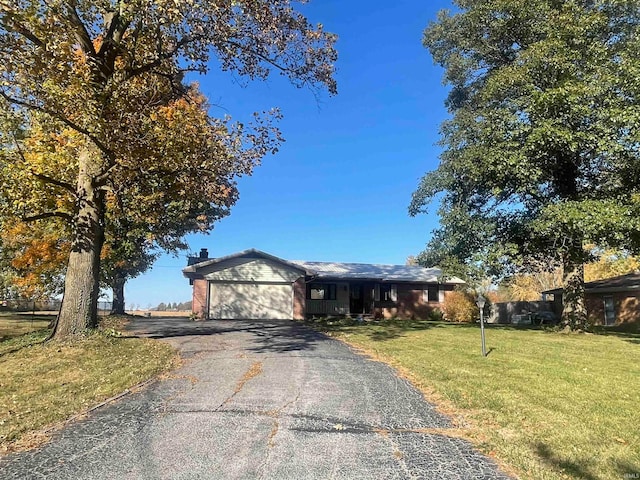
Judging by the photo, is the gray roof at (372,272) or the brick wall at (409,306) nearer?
the gray roof at (372,272)

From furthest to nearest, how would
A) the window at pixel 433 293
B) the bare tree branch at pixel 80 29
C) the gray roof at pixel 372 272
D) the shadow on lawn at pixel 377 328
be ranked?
the window at pixel 433 293
the gray roof at pixel 372 272
the shadow on lawn at pixel 377 328
the bare tree branch at pixel 80 29

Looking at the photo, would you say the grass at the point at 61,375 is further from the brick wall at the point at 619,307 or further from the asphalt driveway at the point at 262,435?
the brick wall at the point at 619,307

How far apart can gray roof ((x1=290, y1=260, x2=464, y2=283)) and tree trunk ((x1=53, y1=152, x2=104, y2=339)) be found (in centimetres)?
Answer: 1532

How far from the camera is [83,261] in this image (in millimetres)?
12094

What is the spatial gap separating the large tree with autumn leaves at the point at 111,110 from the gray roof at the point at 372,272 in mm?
15177

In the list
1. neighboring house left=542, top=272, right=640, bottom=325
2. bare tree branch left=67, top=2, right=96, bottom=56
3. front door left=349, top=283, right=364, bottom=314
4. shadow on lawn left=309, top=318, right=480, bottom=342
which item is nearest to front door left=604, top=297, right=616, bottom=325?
neighboring house left=542, top=272, right=640, bottom=325

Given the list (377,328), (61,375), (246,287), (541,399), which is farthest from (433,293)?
(61,375)

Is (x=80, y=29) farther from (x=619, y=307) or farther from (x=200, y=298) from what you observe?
(x=619, y=307)

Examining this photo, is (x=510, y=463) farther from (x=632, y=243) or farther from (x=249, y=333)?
(x=632, y=243)

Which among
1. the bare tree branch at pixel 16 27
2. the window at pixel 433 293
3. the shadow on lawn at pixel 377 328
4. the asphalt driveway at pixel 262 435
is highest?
the bare tree branch at pixel 16 27

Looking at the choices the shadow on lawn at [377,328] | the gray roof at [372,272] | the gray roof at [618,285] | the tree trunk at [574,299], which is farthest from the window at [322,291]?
the gray roof at [618,285]

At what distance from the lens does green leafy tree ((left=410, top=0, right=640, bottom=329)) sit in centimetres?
1428

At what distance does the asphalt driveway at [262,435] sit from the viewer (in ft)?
13.5

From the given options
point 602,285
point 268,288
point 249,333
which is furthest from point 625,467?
point 602,285
